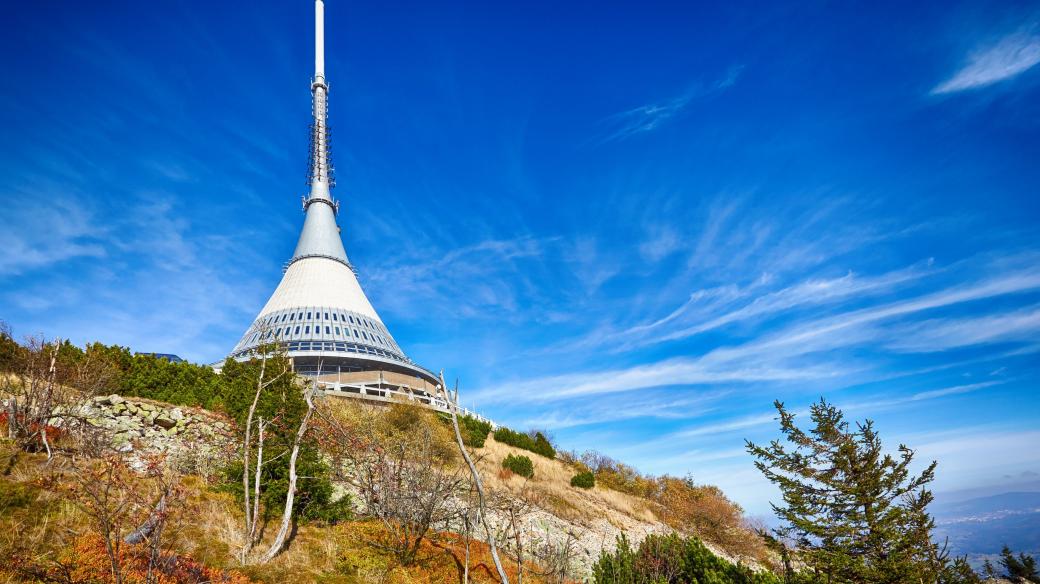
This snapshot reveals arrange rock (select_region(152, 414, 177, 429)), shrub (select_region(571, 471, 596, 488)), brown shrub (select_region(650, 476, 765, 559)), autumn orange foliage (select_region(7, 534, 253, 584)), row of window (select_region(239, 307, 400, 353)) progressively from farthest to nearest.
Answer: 1. row of window (select_region(239, 307, 400, 353))
2. shrub (select_region(571, 471, 596, 488))
3. brown shrub (select_region(650, 476, 765, 559))
4. rock (select_region(152, 414, 177, 429))
5. autumn orange foliage (select_region(7, 534, 253, 584))

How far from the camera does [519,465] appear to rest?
92.3 feet

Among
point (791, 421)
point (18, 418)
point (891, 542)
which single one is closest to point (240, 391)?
point (18, 418)

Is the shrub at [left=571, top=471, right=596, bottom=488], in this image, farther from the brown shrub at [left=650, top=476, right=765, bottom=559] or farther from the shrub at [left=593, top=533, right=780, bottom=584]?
the shrub at [left=593, top=533, right=780, bottom=584]

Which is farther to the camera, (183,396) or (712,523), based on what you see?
(712,523)

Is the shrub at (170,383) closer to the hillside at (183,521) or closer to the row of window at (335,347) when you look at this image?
the hillside at (183,521)

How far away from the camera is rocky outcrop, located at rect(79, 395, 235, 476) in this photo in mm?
14366

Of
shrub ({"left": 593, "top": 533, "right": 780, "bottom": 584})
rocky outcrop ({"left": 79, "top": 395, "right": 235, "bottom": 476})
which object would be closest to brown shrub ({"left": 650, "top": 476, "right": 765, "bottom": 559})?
shrub ({"left": 593, "top": 533, "right": 780, "bottom": 584})

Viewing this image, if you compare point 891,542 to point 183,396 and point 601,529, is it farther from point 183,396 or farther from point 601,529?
point 183,396

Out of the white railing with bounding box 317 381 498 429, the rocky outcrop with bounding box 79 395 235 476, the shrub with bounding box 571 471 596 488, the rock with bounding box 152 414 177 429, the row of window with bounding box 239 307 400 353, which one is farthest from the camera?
the row of window with bounding box 239 307 400 353

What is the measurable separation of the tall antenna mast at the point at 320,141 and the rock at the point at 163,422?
45107mm

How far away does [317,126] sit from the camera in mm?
64000

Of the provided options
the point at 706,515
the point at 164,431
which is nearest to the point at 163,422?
the point at 164,431

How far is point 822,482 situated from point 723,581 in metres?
6.24

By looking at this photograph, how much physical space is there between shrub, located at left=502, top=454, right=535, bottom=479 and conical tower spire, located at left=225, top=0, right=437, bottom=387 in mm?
14650
